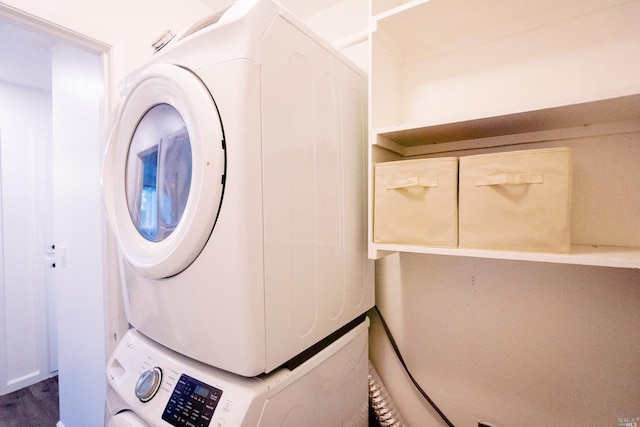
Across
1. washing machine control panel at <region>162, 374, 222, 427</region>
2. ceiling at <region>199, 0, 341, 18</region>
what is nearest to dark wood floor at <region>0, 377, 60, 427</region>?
washing machine control panel at <region>162, 374, 222, 427</region>

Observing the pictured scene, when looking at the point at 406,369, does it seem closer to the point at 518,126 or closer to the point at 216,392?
the point at 216,392

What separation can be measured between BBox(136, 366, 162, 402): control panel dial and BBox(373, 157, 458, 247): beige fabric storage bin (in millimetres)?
785

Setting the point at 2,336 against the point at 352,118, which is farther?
the point at 2,336

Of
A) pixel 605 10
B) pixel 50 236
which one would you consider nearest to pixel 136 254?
pixel 605 10

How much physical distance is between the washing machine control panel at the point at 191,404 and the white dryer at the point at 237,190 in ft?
0.20

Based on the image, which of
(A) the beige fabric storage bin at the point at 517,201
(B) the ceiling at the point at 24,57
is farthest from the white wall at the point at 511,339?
(B) the ceiling at the point at 24,57

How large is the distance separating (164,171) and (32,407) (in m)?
2.99

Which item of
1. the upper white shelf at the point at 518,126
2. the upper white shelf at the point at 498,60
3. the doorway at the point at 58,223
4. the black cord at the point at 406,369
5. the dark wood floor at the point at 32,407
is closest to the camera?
the upper white shelf at the point at 518,126

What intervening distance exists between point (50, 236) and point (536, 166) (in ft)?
12.7

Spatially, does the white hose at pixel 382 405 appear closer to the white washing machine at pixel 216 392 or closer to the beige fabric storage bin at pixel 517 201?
the white washing machine at pixel 216 392

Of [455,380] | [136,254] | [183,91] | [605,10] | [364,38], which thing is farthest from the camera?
[364,38]

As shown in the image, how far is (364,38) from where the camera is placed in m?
1.38

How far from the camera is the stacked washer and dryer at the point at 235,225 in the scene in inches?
25.8

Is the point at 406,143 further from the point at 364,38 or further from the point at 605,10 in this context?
the point at 605,10
